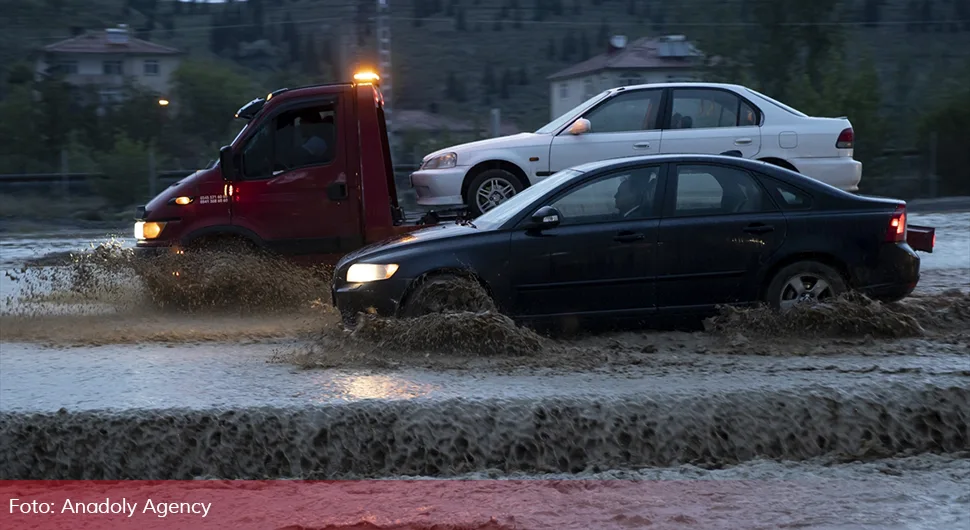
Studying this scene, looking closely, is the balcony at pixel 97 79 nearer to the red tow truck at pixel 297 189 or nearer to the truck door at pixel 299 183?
the red tow truck at pixel 297 189

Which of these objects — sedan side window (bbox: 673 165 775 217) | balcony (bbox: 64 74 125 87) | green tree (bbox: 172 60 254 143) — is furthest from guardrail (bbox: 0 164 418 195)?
balcony (bbox: 64 74 125 87)

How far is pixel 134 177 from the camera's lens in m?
30.1

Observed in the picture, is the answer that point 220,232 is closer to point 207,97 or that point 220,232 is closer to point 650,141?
point 650,141

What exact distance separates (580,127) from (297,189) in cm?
285

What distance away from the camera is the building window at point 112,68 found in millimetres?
57625

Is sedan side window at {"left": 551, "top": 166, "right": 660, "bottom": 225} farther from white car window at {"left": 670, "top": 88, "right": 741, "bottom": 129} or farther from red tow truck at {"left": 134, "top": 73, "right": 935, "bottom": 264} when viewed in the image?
white car window at {"left": 670, "top": 88, "right": 741, "bottom": 129}

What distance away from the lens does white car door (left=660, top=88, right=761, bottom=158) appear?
10555mm

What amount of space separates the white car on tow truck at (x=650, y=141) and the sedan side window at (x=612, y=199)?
7.85 feet

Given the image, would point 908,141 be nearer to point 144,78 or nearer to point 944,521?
point 944,521

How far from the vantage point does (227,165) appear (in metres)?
10.3

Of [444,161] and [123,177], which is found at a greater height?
[444,161]

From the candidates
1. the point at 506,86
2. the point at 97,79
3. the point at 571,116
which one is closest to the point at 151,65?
the point at 97,79

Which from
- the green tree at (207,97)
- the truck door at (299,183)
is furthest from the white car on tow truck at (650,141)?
the green tree at (207,97)

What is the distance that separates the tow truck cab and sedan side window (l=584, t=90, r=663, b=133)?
7.35ft
